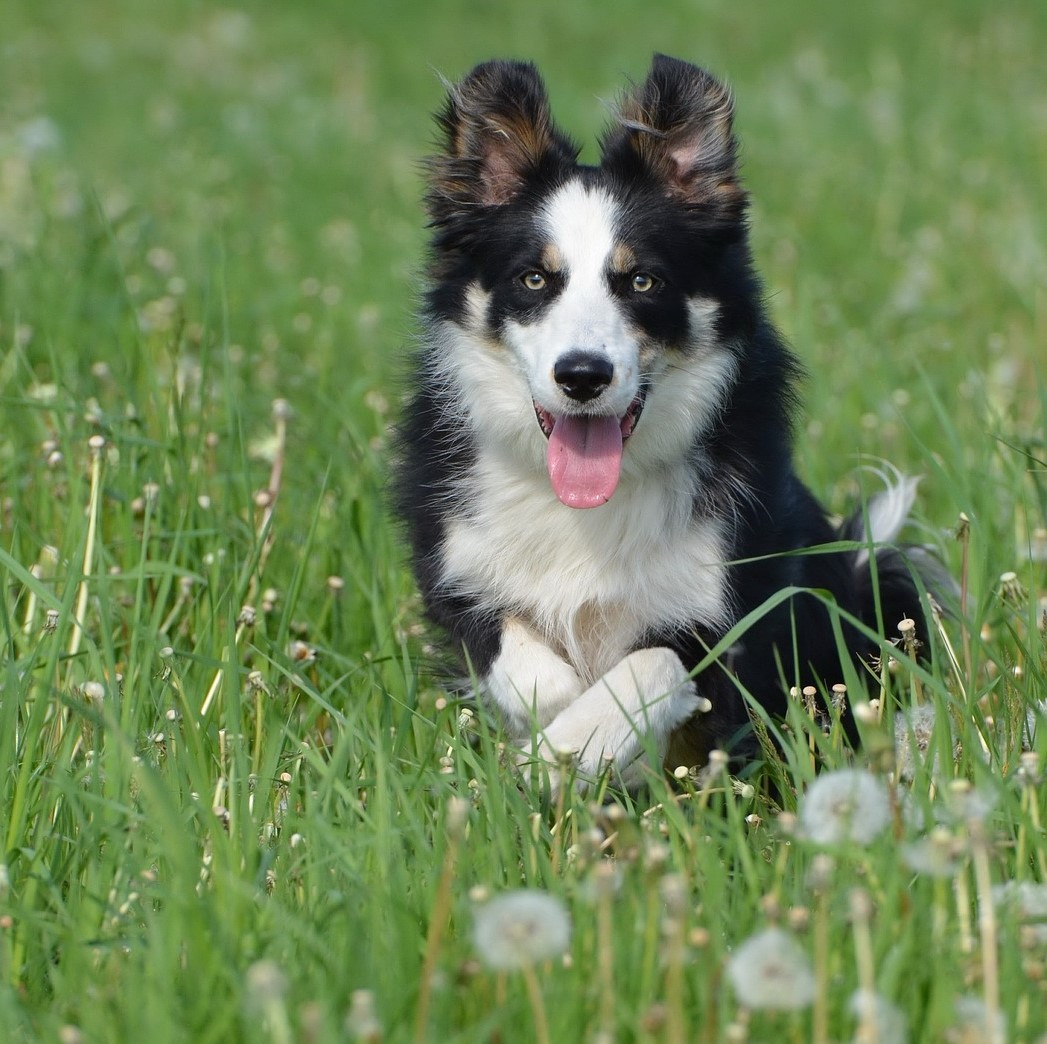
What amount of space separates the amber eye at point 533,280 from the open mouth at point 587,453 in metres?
0.27

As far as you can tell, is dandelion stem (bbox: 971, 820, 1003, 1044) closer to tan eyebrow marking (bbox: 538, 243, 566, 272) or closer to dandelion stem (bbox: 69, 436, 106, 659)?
tan eyebrow marking (bbox: 538, 243, 566, 272)

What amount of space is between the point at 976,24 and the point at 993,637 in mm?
15108

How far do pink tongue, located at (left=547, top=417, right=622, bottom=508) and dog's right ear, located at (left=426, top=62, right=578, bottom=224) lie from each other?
0.61m

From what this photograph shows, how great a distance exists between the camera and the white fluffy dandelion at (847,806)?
1.91m

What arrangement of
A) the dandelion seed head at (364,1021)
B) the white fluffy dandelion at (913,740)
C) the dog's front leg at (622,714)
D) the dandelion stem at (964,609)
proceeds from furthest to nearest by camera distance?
the dog's front leg at (622,714), the dandelion stem at (964,609), the white fluffy dandelion at (913,740), the dandelion seed head at (364,1021)

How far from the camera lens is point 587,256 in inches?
127

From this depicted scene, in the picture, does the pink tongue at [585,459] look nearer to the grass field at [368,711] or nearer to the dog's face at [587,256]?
the dog's face at [587,256]

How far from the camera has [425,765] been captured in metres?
2.69

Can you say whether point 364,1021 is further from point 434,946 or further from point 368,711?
point 368,711

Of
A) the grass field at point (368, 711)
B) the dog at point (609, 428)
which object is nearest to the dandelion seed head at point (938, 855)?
the grass field at point (368, 711)

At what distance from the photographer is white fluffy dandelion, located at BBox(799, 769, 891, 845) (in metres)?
1.91

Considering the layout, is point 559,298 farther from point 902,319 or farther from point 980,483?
point 902,319

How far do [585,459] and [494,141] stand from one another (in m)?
0.81

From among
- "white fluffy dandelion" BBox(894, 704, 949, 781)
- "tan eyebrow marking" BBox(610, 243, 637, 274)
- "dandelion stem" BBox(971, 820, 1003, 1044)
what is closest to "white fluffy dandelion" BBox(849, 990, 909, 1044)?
"dandelion stem" BBox(971, 820, 1003, 1044)
